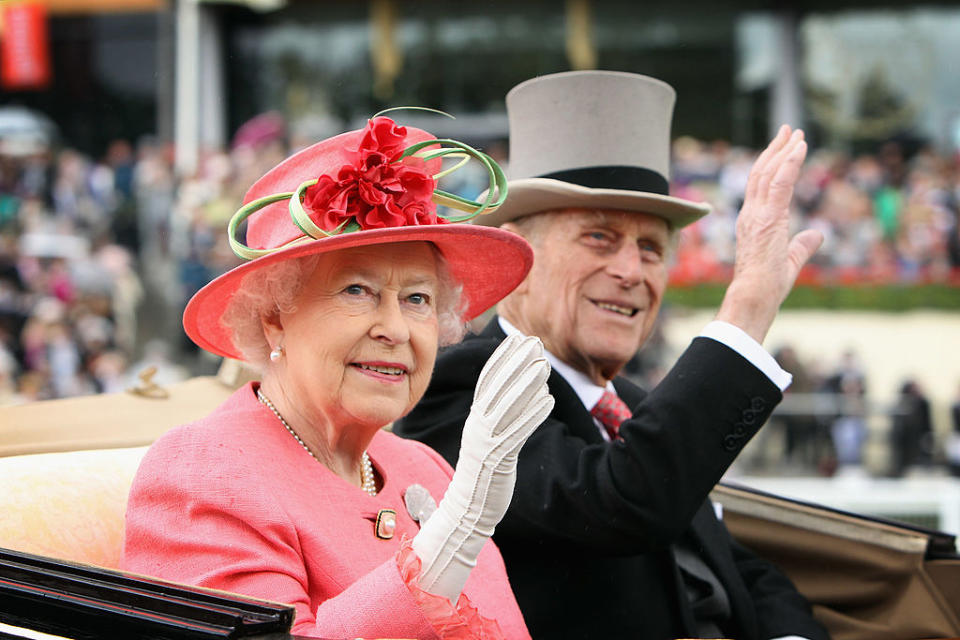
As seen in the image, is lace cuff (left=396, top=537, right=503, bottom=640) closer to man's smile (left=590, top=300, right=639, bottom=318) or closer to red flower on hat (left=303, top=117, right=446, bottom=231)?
red flower on hat (left=303, top=117, right=446, bottom=231)

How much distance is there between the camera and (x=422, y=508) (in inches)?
83.3

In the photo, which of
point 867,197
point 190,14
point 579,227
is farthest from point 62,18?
point 579,227

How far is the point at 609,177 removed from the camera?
270cm

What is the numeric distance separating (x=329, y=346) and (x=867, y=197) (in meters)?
16.2

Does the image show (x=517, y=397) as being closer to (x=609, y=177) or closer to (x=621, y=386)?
(x=609, y=177)

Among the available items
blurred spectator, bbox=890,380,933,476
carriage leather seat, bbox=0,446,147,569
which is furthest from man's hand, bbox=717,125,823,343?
blurred spectator, bbox=890,380,933,476

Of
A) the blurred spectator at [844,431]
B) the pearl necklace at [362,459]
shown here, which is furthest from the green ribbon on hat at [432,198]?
the blurred spectator at [844,431]

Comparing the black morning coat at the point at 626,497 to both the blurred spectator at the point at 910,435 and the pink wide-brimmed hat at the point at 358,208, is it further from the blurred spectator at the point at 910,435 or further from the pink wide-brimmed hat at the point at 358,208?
the blurred spectator at the point at 910,435

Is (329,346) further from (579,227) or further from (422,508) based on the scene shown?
(579,227)

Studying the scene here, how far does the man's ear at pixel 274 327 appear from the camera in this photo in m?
2.02

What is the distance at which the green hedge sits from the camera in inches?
663

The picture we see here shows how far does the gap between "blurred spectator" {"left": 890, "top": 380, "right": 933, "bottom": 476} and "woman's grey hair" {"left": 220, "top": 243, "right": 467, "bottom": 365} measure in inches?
352

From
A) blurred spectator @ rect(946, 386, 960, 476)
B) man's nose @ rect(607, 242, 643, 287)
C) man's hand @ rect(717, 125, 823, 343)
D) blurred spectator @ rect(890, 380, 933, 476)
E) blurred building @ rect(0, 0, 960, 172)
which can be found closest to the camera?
man's hand @ rect(717, 125, 823, 343)

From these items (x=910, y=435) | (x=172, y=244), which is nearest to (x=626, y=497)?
(x=910, y=435)
